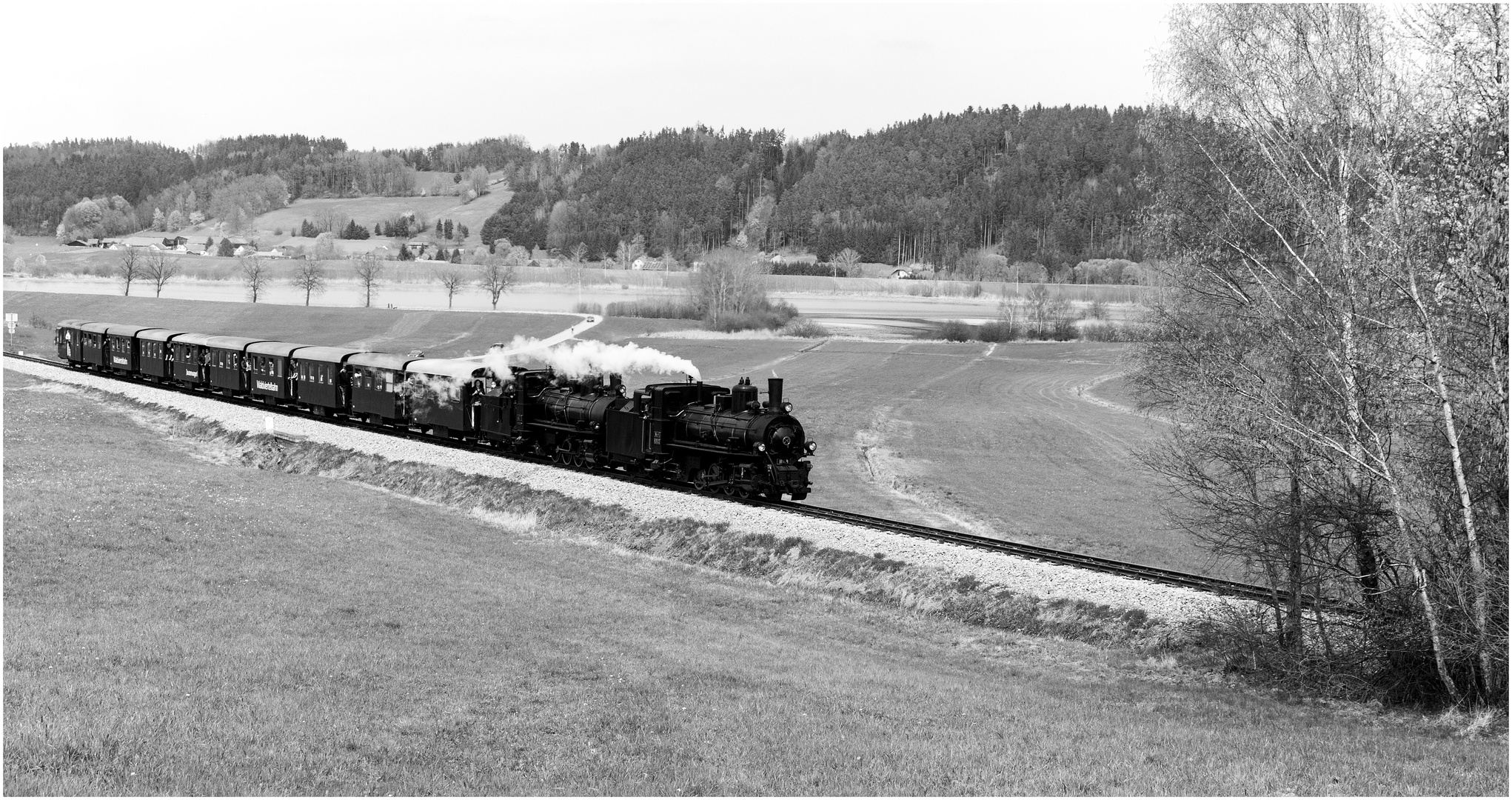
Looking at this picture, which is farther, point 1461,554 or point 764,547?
point 764,547

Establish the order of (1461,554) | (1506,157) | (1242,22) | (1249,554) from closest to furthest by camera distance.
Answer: (1506,157) < (1461,554) < (1242,22) < (1249,554)

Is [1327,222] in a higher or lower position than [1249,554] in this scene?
higher

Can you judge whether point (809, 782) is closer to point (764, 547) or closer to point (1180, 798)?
point (1180, 798)

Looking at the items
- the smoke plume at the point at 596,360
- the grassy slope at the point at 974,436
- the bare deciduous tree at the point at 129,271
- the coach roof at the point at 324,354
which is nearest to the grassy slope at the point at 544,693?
the smoke plume at the point at 596,360

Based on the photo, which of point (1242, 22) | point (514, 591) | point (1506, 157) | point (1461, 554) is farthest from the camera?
point (514, 591)

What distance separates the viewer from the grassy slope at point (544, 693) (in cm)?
1395

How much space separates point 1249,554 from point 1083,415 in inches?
1999

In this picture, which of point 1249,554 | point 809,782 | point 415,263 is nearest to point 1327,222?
point 1249,554

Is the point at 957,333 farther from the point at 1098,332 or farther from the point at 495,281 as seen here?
the point at 495,281

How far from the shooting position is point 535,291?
536ft

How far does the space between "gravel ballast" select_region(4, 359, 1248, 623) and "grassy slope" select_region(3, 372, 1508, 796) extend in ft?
7.14

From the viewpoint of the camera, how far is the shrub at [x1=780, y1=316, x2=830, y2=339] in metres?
119

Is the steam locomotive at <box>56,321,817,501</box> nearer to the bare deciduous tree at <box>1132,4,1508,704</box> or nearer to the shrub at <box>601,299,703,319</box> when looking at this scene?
the bare deciduous tree at <box>1132,4,1508,704</box>

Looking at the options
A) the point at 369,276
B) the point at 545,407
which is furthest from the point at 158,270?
the point at 545,407
